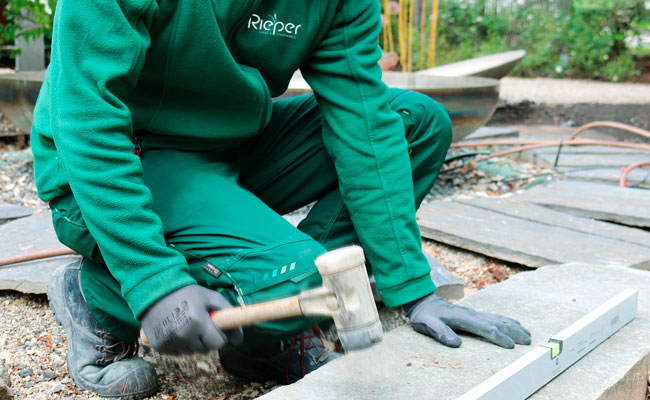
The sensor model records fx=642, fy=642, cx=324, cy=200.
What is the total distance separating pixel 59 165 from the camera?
4.91 feet

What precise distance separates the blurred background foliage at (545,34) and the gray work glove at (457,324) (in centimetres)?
720

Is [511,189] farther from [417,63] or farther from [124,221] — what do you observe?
[417,63]

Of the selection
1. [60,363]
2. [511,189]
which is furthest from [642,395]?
[511,189]

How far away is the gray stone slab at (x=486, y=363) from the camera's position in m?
1.35

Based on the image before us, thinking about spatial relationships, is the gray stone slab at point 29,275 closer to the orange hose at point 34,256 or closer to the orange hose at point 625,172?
the orange hose at point 34,256

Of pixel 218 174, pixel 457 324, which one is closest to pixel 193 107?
pixel 218 174

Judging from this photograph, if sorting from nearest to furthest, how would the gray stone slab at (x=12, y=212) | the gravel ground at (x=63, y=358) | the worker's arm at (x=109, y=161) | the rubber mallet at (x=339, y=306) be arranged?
the rubber mallet at (x=339, y=306), the worker's arm at (x=109, y=161), the gravel ground at (x=63, y=358), the gray stone slab at (x=12, y=212)

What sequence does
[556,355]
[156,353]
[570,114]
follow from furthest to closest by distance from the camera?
1. [570,114]
2. [156,353]
3. [556,355]

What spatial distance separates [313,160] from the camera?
1861mm

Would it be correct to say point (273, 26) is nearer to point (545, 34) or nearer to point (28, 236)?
point (28, 236)

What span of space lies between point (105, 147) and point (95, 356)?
0.63 meters

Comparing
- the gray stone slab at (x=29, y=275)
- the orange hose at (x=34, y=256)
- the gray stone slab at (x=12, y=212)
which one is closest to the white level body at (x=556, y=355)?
the gray stone slab at (x=29, y=275)

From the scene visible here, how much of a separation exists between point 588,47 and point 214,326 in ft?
32.8

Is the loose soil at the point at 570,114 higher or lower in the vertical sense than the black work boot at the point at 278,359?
lower
